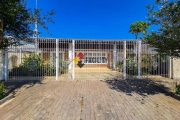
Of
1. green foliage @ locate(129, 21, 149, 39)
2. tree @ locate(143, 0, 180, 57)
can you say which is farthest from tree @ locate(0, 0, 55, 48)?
green foliage @ locate(129, 21, 149, 39)

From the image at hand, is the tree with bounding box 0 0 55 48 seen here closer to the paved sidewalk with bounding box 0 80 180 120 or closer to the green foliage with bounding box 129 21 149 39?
the paved sidewalk with bounding box 0 80 180 120

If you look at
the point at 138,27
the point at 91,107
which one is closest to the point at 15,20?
the point at 91,107

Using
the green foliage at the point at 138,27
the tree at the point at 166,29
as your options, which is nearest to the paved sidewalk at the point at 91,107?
the tree at the point at 166,29

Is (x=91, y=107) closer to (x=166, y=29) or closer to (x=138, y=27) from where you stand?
(x=166, y=29)

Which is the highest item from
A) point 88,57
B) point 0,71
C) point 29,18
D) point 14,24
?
point 29,18

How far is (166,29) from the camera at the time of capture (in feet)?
16.7

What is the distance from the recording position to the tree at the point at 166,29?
4.88 meters

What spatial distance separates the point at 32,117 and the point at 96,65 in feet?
43.8

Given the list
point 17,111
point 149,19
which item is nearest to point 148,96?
point 149,19

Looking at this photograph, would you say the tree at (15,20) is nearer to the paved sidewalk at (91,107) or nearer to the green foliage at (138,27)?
the paved sidewalk at (91,107)

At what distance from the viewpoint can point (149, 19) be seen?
18.7ft

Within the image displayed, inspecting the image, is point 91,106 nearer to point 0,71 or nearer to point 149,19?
point 149,19

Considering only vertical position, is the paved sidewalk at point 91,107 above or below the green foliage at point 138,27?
below

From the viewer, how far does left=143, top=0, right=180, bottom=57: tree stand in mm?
4883
